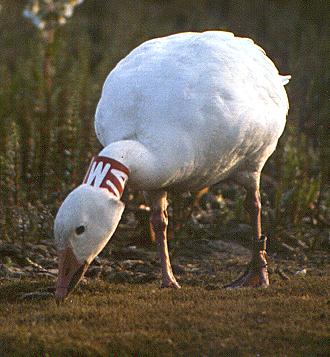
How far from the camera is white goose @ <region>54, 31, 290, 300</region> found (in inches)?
216

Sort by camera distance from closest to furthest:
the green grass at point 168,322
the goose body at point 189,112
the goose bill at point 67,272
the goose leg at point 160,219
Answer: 1. the green grass at point 168,322
2. the goose bill at point 67,272
3. the goose body at point 189,112
4. the goose leg at point 160,219

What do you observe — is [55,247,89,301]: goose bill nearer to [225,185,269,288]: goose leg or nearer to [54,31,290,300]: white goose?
[54,31,290,300]: white goose

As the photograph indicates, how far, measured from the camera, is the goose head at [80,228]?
5.36 metres

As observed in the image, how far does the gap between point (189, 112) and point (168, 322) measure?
1395 mm

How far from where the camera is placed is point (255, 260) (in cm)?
656

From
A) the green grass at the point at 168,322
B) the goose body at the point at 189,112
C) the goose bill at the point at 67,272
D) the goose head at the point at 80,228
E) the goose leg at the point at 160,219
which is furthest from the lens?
the goose leg at the point at 160,219

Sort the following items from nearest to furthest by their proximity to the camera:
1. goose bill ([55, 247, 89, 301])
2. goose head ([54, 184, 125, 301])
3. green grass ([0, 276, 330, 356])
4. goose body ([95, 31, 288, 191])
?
1. green grass ([0, 276, 330, 356])
2. goose head ([54, 184, 125, 301])
3. goose bill ([55, 247, 89, 301])
4. goose body ([95, 31, 288, 191])

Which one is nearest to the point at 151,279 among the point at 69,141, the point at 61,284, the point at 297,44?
the point at 61,284

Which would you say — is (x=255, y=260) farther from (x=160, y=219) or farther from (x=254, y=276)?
(x=160, y=219)

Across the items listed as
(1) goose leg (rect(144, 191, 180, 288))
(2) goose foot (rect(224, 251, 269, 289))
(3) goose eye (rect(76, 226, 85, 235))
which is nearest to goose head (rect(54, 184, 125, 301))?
(3) goose eye (rect(76, 226, 85, 235))

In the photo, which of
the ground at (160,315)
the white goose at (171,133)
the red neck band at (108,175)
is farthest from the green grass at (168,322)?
the red neck band at (108,175)

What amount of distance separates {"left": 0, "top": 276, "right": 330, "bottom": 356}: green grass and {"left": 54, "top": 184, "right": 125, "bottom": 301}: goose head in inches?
7.6

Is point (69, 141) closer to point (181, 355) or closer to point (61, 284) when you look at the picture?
point (61, 284)

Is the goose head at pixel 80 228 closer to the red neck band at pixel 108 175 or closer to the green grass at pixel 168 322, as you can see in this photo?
the red neck band at pixel 108 175
